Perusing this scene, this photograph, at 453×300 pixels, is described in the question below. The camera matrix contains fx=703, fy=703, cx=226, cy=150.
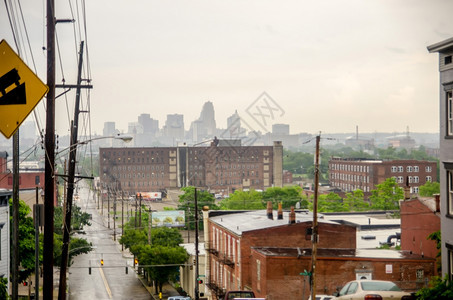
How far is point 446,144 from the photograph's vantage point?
26.2 m

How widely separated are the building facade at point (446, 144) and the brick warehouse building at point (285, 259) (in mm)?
16446

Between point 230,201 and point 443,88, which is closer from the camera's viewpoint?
point 443,88

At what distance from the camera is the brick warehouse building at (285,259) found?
4322cm

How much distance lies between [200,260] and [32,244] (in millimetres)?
19244

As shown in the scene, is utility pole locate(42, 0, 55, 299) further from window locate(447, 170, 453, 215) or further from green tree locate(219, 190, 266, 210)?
green tree locate(219, 190, 266, 210)

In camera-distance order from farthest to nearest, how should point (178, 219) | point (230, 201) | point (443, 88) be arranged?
point (230, 201), point (178, 219), point (443, 88)

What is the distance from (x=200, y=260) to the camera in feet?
216

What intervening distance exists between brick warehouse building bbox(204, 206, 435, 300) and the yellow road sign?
112 ft

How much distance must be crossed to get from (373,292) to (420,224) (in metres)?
24.4

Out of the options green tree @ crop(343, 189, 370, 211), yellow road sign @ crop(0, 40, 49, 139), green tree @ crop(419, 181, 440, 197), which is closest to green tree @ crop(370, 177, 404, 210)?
green tree @ crop(343, 189, 370, 211)

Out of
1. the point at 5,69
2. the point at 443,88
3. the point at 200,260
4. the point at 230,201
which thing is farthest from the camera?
the point at 230,201

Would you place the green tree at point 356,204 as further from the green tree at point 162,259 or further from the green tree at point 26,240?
the green tree at point 26,240

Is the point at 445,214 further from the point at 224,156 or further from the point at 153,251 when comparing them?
the point at 224,156

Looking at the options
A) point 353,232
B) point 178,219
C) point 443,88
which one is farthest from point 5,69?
point 178,219
